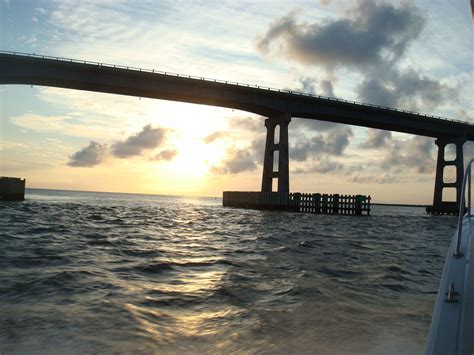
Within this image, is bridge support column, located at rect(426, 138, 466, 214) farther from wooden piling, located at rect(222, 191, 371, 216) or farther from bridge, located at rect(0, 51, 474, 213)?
wooden piling, located at rect(222, 191, 371, 216)

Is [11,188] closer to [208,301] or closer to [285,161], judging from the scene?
[285,161]

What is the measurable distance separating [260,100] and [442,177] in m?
39.4

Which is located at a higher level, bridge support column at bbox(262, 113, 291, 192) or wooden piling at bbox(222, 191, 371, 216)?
bridge support column at bbox(262, 113, 291, 192)

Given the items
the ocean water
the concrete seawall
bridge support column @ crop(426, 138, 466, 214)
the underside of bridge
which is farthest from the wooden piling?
the ocean water

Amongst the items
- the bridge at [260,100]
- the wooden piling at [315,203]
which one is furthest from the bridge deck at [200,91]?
the wooden piling at [315,203]

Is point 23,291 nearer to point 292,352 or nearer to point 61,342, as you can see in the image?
point 61,342

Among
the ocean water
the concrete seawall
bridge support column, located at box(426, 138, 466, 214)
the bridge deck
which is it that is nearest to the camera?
the ocean water

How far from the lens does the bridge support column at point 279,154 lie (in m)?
54.7

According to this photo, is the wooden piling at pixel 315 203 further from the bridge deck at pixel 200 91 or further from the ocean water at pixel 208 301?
the ocean water at pixel 208 301

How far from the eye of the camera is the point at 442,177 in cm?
7156

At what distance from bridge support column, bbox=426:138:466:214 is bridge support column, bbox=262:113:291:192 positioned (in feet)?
107

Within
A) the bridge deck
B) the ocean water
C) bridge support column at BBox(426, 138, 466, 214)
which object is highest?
the bridge deck

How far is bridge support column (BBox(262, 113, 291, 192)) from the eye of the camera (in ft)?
179

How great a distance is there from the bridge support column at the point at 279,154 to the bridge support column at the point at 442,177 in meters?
32.6
